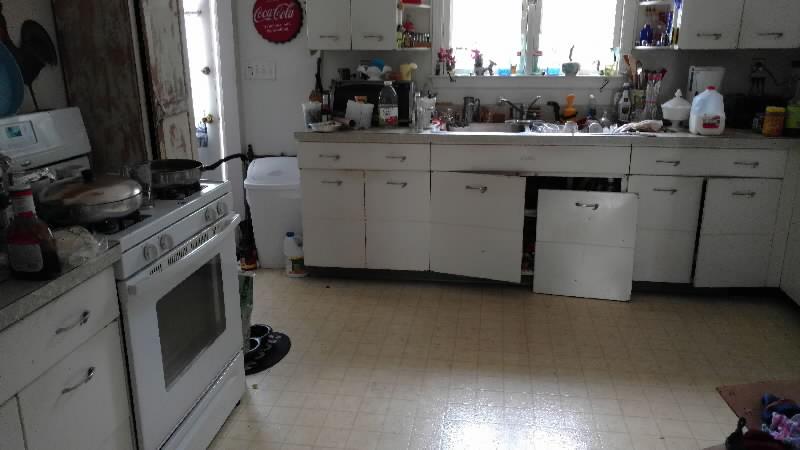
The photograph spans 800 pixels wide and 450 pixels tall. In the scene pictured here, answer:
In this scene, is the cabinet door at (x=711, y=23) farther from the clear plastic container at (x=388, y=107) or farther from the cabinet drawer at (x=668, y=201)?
the clear plastic container at (x=388, y=107)

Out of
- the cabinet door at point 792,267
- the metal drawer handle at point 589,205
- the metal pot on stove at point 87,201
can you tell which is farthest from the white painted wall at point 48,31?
→ the cabinet door at point 792,267

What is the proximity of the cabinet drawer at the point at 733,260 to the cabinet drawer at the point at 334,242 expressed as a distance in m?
1.87

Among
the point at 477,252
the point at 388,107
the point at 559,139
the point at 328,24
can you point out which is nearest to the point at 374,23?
the point at 328,24

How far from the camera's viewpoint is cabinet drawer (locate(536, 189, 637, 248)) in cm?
316

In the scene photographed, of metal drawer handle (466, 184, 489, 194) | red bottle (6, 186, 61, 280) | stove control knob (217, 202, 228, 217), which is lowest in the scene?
→ metal drawer handle (466, 184, 489, 194)

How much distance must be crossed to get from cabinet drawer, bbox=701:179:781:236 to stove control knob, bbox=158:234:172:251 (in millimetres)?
2660

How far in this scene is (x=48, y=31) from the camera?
219 centimetres

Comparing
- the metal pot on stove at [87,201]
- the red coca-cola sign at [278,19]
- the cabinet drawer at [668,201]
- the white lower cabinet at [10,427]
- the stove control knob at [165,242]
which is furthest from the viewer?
the red coca-cola sign at [278,19]

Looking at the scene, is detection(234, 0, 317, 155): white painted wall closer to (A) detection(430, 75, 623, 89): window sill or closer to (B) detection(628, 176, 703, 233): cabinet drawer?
(A) detection(430, 75, 623, 89): window sill

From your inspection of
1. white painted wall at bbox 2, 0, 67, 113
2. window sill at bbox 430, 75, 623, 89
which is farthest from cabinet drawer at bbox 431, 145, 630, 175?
white painted wall at bbox 2, 0, 67, 113

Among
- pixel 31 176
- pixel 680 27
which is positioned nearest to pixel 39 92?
pixel 31 176

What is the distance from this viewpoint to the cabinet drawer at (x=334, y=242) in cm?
349

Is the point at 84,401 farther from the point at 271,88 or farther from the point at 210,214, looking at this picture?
the point at 271,88

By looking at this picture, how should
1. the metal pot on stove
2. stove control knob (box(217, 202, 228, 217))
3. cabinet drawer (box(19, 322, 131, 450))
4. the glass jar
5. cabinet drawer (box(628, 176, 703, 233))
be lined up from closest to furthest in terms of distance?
cabinet drawer (box(19, 322, 131, 450)) → the metal pot on stove → stove control knob (box(217, 202, 228, 217)) → the glass jar → cabinet drawer (box(628, 176, 703, 233))
